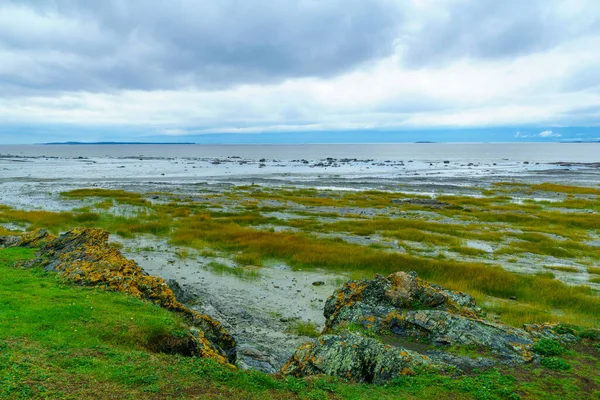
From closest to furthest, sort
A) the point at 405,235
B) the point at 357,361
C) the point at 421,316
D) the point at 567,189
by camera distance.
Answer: the point at 357,361
the point at 421,316
the point at 405,235
the point at 567,189

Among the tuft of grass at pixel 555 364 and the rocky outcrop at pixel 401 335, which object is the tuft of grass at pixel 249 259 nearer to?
the rocky outcrop at pixel 401 335

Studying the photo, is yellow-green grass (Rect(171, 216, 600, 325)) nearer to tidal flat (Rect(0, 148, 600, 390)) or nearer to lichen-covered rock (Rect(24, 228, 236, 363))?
tidal flat (Rect(0, 148, 600, 390))

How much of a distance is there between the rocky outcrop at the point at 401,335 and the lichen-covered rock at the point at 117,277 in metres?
2.85

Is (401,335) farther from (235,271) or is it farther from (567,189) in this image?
(567,189)

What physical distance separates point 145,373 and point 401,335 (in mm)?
6489

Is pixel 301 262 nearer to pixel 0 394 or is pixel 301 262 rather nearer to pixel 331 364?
pixel 331 364

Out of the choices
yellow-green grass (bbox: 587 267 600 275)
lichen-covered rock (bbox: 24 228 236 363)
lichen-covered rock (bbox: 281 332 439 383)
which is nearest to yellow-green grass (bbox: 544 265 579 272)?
yellow-green grass (bbox: 587 267 600 275)

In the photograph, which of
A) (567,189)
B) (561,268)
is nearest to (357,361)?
(561,268)

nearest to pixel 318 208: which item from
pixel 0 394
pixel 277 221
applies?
pixel 277 221

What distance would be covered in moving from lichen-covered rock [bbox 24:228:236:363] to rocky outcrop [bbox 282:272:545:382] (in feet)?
9.36

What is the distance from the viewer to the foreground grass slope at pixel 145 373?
6.73 metres

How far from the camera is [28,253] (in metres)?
15.7

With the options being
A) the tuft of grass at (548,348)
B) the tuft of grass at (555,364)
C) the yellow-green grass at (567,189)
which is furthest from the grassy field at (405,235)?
the yellow-green grass at (567,189)

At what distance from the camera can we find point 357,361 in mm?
8305
